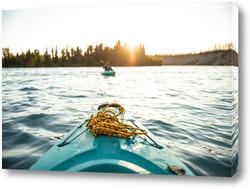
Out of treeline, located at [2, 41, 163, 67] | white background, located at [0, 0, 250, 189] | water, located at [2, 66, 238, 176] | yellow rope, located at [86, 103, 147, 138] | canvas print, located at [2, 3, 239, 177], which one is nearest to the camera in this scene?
canvas print, located at [2, 3, 239, 177]

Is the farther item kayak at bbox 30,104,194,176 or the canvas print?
the canvas print

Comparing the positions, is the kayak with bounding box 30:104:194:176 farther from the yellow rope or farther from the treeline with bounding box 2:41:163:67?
the treeline with bounding box 2:41:163:67

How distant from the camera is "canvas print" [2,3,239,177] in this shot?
196cm

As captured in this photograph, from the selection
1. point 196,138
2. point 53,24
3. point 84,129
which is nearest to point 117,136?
point 84,129

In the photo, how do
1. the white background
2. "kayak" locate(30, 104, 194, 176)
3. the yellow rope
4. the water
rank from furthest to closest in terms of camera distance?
1. the water
2. the white background
3. the yellow rope
4. "kayak" locate(30, 104, 194, 176)

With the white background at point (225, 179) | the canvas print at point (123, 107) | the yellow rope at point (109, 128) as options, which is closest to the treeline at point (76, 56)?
the canvas print at point (123, 107)

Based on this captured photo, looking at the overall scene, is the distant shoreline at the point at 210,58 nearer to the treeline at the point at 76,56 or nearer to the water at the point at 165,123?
the water at the point at 165,123

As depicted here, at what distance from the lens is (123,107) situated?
12.4 ft

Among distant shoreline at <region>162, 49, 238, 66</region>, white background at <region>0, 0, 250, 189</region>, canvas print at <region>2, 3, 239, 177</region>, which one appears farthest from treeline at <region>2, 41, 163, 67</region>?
Result: white background at <region>0, 0, 250, 189</region>

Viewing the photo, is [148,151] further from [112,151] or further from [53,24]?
[53,24]

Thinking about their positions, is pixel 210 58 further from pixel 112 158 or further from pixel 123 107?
pixel 112 158

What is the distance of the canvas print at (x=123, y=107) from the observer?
196cm

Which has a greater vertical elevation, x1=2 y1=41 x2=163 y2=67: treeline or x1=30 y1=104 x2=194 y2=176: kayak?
x1=2 y1=41 x2=163 y2=67: treeline

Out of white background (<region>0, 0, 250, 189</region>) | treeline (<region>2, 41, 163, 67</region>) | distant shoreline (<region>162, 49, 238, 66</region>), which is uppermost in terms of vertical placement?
treeline (<region>2, 41, 163, 67</region>)
